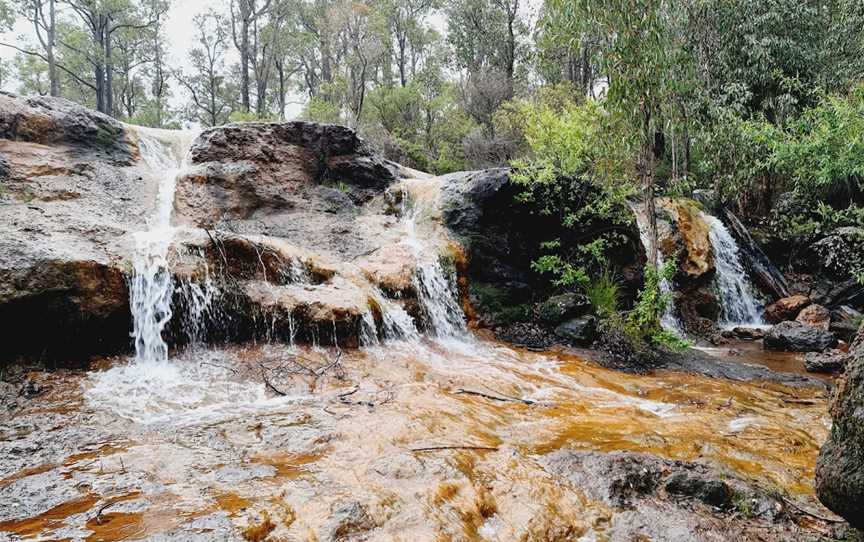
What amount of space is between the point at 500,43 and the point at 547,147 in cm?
1557

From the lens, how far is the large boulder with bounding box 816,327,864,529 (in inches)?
80.2

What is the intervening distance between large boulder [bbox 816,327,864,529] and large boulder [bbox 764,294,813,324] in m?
10.4

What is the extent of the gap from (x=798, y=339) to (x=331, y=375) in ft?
27.5

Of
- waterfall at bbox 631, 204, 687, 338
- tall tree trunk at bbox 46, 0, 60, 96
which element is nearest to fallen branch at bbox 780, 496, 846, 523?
waterfall at bbox 631, 204, 687, 338

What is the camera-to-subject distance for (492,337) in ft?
28.6

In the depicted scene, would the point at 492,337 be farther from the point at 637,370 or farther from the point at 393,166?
the point at 393,166

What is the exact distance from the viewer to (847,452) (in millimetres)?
2098

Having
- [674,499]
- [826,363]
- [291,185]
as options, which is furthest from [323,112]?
[674,499]

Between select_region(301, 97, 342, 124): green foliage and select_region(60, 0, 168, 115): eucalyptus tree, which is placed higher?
select_region(60, 0, 168, 115): eucalyptus tree

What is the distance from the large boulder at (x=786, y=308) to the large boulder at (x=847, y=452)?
10.4 m

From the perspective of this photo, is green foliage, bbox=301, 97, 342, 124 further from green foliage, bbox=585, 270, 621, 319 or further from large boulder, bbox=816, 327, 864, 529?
large boulder, bbox=816, 327, 864, 529

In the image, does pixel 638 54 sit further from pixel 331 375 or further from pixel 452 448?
pixel 452 448

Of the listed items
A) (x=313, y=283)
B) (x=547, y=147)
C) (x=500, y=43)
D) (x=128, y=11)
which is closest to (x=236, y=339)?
(x=313, y=283)

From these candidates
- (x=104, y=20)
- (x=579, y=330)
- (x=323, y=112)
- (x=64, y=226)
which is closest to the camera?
(x=64, y=226)
